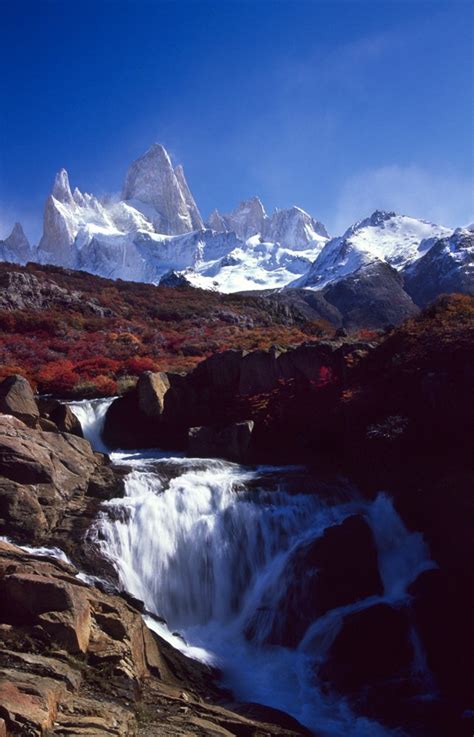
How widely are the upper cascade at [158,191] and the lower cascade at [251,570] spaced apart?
6146 inches

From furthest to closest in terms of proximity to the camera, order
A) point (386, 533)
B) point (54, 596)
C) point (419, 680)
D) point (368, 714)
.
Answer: point (386, 533) → point (419, 680) → point (368, 714) → point (54, 596)

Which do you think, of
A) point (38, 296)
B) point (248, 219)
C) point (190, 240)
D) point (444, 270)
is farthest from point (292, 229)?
point (38, 296)

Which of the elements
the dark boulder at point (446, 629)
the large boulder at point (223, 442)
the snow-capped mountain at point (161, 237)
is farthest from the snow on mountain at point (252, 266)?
the dark boulder at point (446, 629)

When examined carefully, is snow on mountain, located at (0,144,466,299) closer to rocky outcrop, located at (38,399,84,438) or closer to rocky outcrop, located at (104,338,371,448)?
rocky outcrop, located at (104,338,371,448)

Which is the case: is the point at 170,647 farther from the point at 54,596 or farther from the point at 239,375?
the point at 239,375

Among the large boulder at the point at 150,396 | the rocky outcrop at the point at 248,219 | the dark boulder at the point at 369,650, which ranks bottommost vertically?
the dark boulder at the point at 369,650

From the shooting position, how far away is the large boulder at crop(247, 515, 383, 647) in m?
9.66

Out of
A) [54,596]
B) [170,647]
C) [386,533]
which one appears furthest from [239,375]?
[54,596]

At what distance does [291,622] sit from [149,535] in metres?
3.23

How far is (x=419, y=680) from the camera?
27.8 feet

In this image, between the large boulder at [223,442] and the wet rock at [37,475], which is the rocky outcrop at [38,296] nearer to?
the large boulder at [223,442]

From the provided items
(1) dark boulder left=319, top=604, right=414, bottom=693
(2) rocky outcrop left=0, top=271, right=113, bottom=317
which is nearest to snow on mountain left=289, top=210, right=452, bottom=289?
(2) rocky outcrop left=0, top=271, right=113, bottom=317

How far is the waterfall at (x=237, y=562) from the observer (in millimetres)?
8492

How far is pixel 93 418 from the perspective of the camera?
58.0ft
